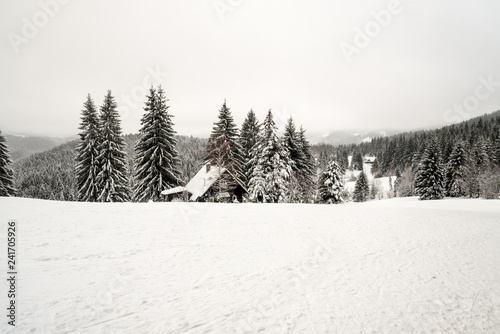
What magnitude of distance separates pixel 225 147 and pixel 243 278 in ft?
71.2

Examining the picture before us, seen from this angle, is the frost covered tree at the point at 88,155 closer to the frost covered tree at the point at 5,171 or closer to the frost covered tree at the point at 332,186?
the frost covered tree at the point at 5,171

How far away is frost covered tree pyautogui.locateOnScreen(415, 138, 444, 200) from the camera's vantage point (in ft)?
138

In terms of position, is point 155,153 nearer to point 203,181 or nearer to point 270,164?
point 203,181

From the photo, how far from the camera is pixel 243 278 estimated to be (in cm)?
647

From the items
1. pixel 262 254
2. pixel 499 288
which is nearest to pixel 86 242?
pixel 262 254

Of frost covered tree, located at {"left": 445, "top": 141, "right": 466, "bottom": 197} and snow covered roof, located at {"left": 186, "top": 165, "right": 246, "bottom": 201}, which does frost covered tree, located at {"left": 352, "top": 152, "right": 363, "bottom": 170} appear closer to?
frost covered tree, located at {"left": 445, "top": 141, "right": 466, "bottom": 197}

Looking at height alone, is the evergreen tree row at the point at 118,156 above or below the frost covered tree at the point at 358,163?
below

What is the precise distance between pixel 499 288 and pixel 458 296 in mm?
1691

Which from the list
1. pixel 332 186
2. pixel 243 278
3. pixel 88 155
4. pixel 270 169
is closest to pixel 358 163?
pixel 332 186

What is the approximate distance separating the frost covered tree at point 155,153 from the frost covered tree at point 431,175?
45.9 metres

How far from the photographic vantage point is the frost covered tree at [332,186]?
3316cm

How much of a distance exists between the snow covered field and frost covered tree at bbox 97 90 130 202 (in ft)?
42.0

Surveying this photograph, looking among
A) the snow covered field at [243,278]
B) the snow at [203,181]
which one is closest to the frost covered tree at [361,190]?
the snow at [203,181]

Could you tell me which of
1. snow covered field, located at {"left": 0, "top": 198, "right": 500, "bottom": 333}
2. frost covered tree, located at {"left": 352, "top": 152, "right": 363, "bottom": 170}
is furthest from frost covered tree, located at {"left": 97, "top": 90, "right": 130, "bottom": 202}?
frost covered tree, located at {"left": 352, "top": 152, "right": 363, "bottom": 170}
